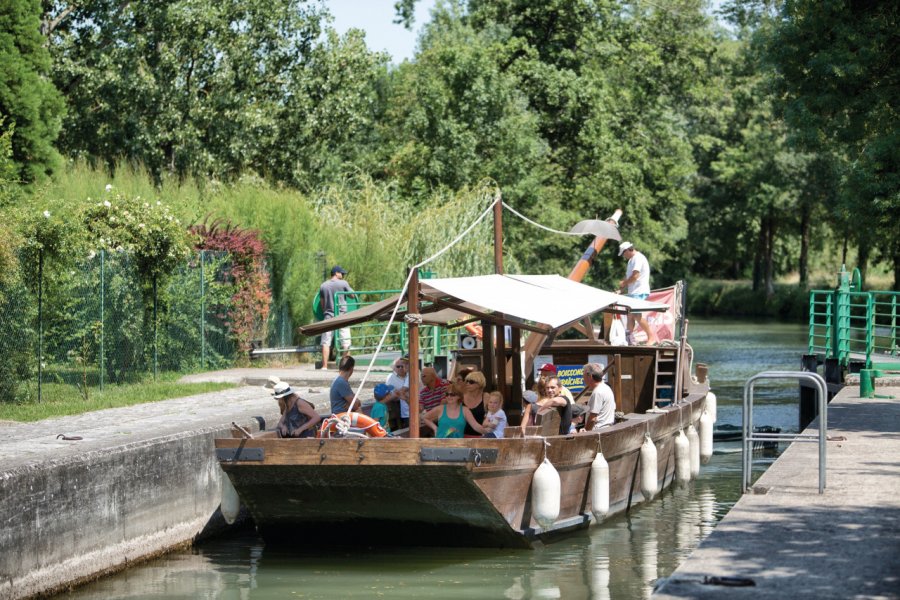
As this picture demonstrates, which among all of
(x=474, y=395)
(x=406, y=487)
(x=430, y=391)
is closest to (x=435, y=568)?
(x=406, y=487)

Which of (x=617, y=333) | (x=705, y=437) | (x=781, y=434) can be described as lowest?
(x=705, y=437)

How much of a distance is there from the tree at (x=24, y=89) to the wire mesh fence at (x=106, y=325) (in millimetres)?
4338

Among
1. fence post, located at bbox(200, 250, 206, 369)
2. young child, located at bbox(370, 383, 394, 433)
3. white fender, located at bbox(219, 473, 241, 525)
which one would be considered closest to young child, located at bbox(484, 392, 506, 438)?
young child, located at bbox(370, 383, 394, 433)

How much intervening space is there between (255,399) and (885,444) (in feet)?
30.0

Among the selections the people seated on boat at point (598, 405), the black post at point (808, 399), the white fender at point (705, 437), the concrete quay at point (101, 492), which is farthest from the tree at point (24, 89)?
the black post at point (808, 399)

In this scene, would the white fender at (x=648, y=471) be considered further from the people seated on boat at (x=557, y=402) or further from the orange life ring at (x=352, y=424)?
the orange life ring at (x=352, y=424)

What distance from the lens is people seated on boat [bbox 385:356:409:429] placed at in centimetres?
1572

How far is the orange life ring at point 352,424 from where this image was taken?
1296cm

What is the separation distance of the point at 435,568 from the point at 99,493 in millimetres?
3219

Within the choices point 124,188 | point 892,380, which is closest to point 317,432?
point 892,380

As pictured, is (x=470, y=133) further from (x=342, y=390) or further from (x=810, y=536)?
(x=810, y=536)

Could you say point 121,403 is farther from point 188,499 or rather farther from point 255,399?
point 188,499

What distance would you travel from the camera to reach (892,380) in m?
21.2

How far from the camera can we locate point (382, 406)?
15227 millimetres
